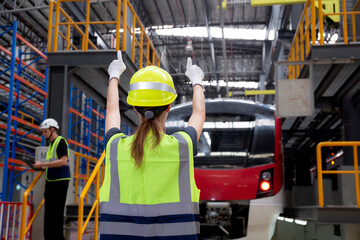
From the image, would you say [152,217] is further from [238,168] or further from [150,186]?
[238,168]

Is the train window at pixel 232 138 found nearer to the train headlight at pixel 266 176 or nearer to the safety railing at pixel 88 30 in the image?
the train headlight at pixel 266 176

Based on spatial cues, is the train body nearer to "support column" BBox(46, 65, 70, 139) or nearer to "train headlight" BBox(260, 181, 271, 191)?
"train headlight" BBox(260, 181, 271, 191)

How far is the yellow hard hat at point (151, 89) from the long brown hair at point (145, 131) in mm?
29

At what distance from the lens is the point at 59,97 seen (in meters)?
8.12

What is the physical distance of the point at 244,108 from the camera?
810cm

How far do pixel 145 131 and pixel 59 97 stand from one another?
260 inches

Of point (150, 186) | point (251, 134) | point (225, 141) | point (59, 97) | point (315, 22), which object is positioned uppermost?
point (315, 22)

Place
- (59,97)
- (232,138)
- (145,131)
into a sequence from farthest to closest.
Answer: (59,97)
(232,138)
(145,131)

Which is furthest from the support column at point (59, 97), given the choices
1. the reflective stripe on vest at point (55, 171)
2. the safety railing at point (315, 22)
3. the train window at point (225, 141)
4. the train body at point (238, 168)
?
the safety railing at point (315, 22)

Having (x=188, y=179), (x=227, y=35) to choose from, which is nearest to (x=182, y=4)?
(x=227, y=35)

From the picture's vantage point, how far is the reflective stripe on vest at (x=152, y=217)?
69.2 inches

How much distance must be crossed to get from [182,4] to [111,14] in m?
3.02

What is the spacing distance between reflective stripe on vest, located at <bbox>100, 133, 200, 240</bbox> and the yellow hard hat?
266 millimetres

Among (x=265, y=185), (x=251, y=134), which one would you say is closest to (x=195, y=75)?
(x=265, y=185)
